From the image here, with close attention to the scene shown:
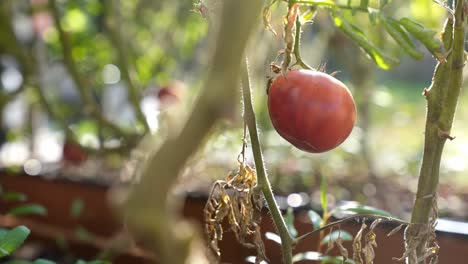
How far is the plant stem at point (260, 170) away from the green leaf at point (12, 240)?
0.25 metres

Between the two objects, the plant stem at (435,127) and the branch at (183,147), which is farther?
the plant stem at (435,127)

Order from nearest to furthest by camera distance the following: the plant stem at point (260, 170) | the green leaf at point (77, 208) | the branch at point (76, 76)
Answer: the plant stem at point (260, 170), the green leaf at point (77, 208), the branch at point (76, 76)

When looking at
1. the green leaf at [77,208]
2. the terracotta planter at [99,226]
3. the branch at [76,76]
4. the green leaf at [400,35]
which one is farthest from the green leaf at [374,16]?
the branch at [76,76]

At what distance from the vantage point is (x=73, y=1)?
1.71m

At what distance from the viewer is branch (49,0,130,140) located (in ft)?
5.10

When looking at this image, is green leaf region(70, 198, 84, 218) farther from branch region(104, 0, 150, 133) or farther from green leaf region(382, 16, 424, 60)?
green leaf region(382, 16, 424, 60)

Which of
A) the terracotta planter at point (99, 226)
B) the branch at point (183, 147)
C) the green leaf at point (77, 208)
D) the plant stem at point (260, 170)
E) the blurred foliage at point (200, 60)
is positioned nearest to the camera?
the branch at point (183, 147)

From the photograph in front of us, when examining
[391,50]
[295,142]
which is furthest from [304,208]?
[391,50]

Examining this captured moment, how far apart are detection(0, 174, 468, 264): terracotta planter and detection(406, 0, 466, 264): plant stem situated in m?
0.30

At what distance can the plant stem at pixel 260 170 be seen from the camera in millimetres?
552

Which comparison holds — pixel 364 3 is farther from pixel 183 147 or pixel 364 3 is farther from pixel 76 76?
pixel 76 76

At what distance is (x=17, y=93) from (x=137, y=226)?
5.13 ft

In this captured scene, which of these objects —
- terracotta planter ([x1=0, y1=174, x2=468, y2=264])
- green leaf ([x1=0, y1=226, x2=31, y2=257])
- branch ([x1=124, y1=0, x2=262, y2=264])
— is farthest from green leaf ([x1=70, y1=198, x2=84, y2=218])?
branch ([x1=124, y1=0, x2=262, y2=264])

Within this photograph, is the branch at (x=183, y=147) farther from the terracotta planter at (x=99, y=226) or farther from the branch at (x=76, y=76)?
the branch at (x=76, y=76)
